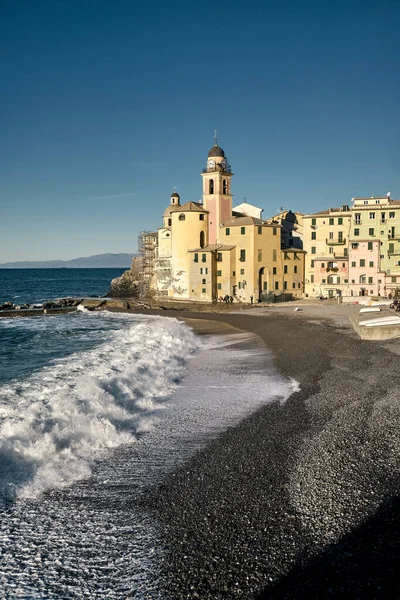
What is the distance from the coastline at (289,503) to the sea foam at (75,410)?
3013 millimetres

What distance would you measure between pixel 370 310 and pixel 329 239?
23928 millimetres

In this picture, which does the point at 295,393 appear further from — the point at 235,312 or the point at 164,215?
the point at 164,215

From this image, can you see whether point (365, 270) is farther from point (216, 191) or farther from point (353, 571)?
point (353, 571)

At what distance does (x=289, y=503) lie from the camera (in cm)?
986

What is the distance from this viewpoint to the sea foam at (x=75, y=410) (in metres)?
11.9

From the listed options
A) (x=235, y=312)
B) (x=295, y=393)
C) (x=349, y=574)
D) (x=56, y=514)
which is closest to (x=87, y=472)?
(x=56, y=514)

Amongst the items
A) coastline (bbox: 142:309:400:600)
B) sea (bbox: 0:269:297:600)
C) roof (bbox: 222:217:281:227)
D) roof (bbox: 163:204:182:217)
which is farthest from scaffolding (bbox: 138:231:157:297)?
coastline (bbox: 142:309:400:600)

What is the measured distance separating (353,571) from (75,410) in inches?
429

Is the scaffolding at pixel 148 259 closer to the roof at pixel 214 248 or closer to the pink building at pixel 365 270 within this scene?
the roof at pixel 214 248

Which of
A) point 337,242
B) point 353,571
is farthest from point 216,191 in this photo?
point 353,571

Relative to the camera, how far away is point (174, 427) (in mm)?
15102

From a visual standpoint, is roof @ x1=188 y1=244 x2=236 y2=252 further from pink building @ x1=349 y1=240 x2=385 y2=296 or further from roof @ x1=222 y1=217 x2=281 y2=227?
pink building @ x1=349 y1=240 x2=385 y2=296

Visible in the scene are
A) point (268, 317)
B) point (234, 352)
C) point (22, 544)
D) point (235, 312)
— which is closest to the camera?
point (22, 544)

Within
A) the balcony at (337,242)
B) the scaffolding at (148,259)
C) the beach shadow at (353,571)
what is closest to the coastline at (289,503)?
the beach shadow at (353,571)
